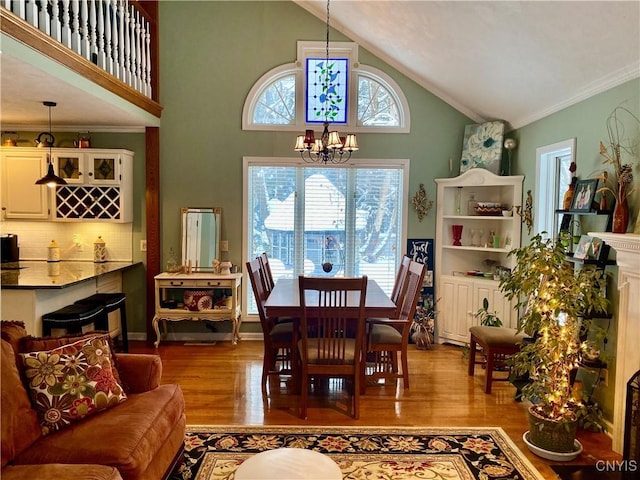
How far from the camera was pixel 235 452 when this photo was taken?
9.70 ft

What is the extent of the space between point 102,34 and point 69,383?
3.09m

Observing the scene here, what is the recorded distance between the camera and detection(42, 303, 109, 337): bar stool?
12.5 ft

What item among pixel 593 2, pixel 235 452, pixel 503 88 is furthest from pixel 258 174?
pixel 593 2

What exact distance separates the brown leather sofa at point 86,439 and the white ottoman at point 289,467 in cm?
49

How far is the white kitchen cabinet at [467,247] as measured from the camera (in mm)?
5172

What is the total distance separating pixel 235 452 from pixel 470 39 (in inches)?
146

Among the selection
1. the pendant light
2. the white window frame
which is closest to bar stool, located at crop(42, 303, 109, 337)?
the pendant light

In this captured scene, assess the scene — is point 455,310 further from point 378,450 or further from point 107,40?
point 107,40

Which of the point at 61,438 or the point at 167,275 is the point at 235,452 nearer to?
the point at 61,438

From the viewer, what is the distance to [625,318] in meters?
2.96

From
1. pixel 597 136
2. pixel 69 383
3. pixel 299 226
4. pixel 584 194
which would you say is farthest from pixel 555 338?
pixel 299 226

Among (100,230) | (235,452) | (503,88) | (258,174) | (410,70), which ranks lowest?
(235,452)

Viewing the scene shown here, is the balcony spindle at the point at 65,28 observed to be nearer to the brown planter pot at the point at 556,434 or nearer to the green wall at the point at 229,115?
the green wall at the point at 229,115

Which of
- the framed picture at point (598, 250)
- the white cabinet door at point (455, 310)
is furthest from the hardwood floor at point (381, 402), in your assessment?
the framed picture at point (598, 250)
